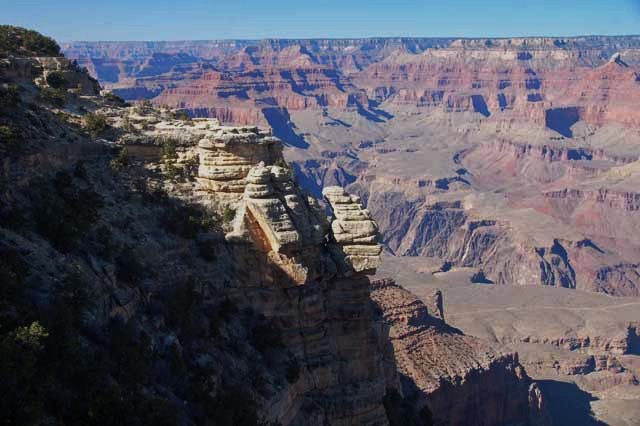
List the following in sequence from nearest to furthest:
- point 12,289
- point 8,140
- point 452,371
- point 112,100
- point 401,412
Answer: point 12,289
point 8,140
point 401,412
point 112,100
point 452,371

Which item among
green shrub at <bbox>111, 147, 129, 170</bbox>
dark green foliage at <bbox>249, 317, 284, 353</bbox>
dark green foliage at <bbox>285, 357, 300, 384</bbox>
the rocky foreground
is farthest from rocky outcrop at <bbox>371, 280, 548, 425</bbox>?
green shrub at <bbox>111, 147, 129, 170</bbox>

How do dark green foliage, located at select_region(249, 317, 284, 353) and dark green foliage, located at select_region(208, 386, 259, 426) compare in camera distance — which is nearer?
dark green foliage, located at select_region(208, 386, 259, 426)

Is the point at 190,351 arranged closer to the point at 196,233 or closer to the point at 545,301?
the point at 196,233

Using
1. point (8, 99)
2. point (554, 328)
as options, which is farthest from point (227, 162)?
point (554, 328)

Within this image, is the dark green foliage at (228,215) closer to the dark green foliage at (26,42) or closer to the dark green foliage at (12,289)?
the dark green foliage at (12,289)

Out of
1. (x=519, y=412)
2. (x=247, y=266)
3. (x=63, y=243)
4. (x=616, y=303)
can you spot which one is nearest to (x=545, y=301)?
(x=616, y=303)

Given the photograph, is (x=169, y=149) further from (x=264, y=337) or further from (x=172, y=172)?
(x=264, y=337)

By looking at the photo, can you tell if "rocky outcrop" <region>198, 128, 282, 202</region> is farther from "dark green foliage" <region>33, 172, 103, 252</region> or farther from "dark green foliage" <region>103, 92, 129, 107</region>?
"dark green foliage" <region>103, 92, 129, 107</region>
